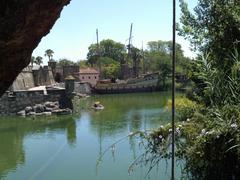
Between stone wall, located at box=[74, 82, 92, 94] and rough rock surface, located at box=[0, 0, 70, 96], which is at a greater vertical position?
rough rock surface, located at box=[0, 0, 70, 96]

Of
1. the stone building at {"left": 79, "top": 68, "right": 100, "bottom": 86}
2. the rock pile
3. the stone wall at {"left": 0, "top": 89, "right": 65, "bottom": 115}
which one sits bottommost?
the rock pile

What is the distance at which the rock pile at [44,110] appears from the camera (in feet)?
110

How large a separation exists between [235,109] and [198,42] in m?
5.59

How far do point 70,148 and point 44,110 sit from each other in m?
15.3

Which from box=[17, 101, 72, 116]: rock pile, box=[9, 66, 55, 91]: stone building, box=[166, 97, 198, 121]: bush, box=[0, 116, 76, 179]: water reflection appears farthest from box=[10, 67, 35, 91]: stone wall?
box=[166, 97, 198, 121]: bush

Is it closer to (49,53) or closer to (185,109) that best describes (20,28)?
(185,109)

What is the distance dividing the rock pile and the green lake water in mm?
1449

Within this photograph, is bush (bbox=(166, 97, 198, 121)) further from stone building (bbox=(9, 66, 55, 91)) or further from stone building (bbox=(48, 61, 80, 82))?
stone building (bbox=(48, 61, 80, 82))

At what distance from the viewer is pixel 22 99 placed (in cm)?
3475

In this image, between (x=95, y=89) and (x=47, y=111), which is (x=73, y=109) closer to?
(x=47, y=111)

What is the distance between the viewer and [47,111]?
112 ft

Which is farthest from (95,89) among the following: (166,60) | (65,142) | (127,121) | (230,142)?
(230,142)

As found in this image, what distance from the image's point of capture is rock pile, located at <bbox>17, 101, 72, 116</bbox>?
110 feet

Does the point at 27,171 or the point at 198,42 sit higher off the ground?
the point at 198,42
